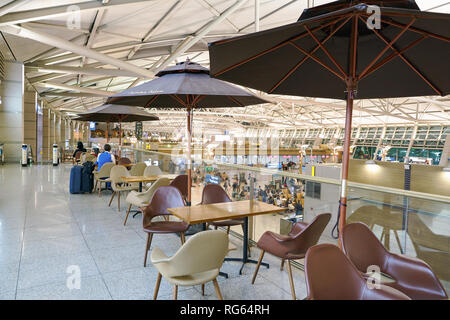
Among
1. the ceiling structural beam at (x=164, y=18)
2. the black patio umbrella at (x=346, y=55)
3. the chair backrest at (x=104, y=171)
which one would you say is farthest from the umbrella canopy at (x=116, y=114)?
the black patio umbrella at (x=346, y=55)

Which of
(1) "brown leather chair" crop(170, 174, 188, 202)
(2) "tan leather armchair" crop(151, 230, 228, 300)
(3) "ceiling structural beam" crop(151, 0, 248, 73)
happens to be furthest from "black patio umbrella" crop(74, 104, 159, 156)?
(2) "tan leather armchair" crop(151, 230, 228, 300)

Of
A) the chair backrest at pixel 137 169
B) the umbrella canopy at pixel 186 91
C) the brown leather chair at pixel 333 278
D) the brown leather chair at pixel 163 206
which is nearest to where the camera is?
the brown leather chair at pixel 333 278

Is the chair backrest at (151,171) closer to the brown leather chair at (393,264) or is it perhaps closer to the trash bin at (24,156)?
the brown leather chair at (393,264)

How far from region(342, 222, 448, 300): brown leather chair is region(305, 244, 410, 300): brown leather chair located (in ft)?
1.24

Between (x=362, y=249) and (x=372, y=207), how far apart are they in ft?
3.55

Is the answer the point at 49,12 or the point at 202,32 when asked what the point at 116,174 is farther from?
the point at 202,32

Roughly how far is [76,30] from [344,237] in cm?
1270

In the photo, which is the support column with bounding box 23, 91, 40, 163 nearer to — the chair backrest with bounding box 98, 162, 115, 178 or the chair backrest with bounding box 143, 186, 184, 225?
the chair backrest with bounding box 98, 162, 115, 178

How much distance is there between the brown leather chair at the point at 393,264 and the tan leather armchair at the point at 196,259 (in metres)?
0.95

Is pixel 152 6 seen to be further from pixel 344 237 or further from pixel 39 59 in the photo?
pixel 344 237

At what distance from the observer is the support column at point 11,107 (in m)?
13.8

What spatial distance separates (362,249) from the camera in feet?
7.75
